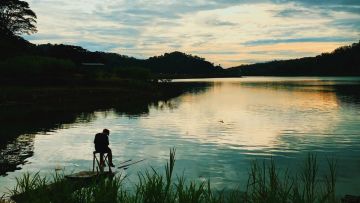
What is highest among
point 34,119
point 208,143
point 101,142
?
point 101,142

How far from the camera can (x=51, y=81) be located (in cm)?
9712

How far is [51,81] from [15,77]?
26.8ft

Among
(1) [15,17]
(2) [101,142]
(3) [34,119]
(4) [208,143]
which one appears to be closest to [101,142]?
(2) [101,142]

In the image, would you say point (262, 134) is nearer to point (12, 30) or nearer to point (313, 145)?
point (313, 145)

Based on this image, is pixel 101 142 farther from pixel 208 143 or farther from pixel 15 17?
pixel 15 17

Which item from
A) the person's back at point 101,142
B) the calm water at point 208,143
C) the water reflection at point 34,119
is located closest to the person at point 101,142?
the person's back at point 101,142

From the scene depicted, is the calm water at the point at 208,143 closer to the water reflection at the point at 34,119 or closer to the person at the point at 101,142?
the water reflection at the point at 34,119

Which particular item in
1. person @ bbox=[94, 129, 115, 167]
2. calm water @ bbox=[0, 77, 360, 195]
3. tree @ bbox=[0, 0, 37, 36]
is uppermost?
tree @ bbox=[0, 0, 37, 36]

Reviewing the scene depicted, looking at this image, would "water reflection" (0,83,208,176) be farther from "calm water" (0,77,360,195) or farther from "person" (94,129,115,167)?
"person" (94,129,115,167)

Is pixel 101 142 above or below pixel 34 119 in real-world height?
above

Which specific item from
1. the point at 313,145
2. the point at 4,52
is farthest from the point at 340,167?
the point at 4,52

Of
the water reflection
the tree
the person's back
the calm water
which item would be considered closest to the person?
the person's back

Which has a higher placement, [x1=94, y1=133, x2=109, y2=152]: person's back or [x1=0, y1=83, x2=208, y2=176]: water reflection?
[x1=94, y1=133, x2=109, y2=152]: person's back

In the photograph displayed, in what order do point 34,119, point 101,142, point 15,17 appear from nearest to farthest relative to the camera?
point 101,142 → point 34,119 → point 15,17
